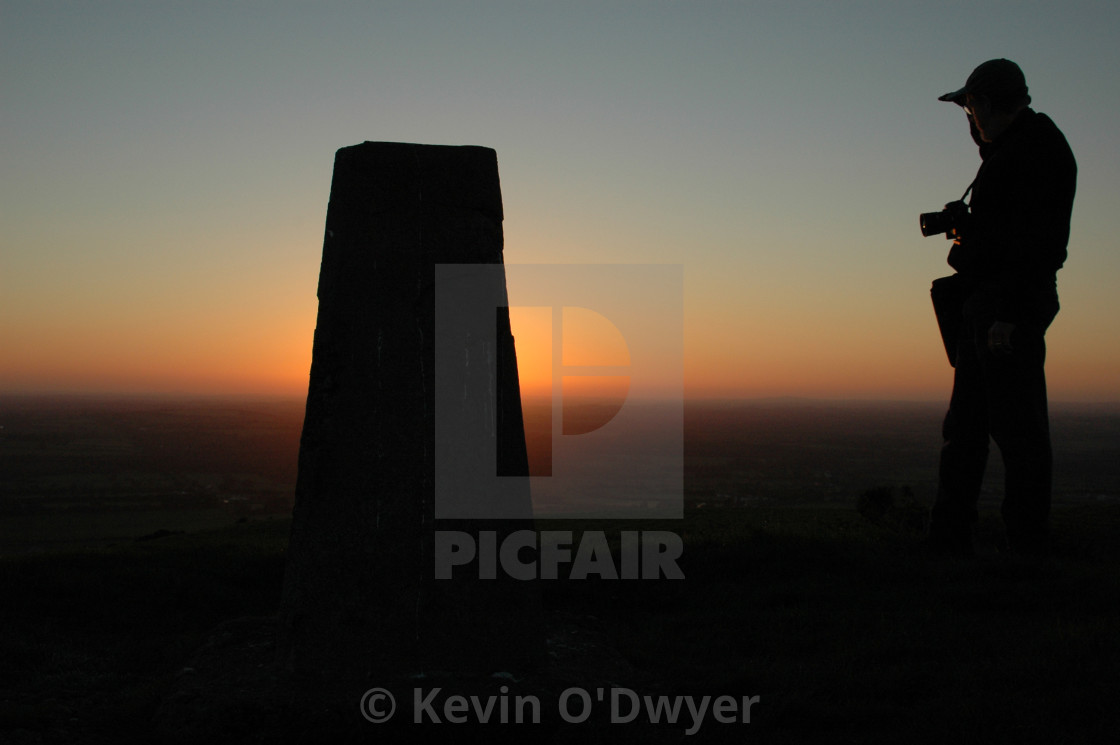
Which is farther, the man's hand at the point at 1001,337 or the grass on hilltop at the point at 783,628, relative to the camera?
the man's hand at the point at 1001,337

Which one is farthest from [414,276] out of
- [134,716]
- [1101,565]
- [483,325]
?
[1101,565]

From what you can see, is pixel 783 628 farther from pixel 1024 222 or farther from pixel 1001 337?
pixel 1024 222

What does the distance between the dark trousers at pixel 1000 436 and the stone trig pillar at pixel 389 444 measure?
357 centimetres

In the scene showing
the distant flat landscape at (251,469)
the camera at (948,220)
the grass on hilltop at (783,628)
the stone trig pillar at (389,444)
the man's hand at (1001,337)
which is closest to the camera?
the grass on hilltop at (783,628)

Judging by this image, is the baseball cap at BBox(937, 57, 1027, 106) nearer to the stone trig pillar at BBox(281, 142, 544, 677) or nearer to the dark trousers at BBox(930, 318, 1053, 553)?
the dark trousers at BBox(930, 318, 1053, 553)

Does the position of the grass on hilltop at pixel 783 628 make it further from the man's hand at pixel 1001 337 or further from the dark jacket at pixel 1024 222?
the dark jacket at pixel 1024 222

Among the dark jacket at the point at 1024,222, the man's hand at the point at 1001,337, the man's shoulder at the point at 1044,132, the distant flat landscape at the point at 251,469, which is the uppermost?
the man's shoulder at the point at 1044,132

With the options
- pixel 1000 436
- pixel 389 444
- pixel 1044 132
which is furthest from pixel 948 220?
pixel 389 444

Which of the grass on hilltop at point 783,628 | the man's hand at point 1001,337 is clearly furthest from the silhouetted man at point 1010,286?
the grass on hilltop at point 783,628

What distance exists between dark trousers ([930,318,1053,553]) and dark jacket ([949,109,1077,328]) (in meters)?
0.18

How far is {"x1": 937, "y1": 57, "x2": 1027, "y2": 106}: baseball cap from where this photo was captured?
5.91 metres

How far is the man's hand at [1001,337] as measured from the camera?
5645 mm

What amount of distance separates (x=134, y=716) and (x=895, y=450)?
4709 cm

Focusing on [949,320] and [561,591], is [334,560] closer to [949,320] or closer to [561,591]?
[561,591]
